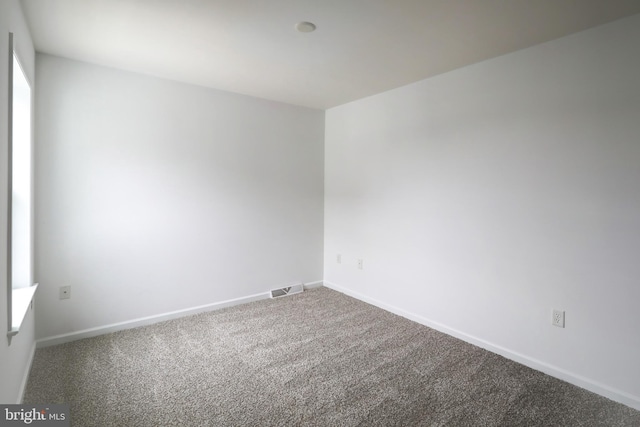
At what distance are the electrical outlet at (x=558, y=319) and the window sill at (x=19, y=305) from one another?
335cm

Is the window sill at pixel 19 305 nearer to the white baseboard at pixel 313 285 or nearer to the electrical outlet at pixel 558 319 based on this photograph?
the white baseboard at pixel 313 285

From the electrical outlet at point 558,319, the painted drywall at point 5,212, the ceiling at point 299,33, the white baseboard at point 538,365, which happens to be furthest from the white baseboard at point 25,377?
the electrical outlet at point 558,319

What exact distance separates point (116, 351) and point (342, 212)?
275 centimetres

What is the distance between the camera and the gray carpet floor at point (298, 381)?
6.37ft

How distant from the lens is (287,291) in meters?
4.17

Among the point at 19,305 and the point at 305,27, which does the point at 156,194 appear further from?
the point at 305,27

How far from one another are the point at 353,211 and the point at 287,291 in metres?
1.29

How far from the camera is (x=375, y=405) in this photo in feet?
6.69

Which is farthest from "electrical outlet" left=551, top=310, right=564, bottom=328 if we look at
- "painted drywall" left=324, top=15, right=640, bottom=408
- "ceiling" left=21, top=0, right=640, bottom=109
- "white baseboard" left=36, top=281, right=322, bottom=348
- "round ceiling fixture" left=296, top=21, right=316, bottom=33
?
"white baseboard" left=36, top=281, right=322, bottom=348

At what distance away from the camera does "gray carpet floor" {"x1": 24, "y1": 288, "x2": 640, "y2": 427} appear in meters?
1.94

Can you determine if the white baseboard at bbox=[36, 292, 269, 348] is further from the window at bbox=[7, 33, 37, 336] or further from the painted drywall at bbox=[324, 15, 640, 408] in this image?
A: the painted drywall at bbox=[324, 15, 640, 408]

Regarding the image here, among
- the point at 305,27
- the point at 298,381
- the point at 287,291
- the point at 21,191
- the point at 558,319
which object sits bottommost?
the point at 298,381

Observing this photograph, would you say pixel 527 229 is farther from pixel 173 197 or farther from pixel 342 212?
pixel 173 197

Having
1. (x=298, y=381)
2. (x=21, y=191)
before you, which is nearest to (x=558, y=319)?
(x=298, y=381)
